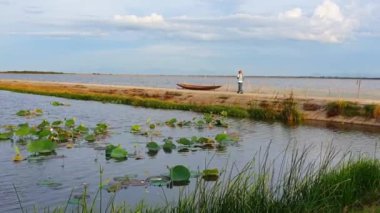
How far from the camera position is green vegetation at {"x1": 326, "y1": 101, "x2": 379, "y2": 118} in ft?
84.2

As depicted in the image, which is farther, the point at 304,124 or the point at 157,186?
the point at 304,124

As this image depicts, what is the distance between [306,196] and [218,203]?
1788mm

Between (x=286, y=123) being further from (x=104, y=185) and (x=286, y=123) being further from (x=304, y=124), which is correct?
(x=104, y=185)

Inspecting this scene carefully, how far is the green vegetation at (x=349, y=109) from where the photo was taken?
25.7 metres

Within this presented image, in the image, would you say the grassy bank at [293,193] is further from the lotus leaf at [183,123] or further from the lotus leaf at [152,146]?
the lotus leaf at [183,123]

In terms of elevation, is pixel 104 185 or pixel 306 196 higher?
pixel 306 196

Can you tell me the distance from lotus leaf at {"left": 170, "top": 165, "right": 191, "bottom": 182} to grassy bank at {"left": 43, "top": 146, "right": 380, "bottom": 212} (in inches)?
88.0

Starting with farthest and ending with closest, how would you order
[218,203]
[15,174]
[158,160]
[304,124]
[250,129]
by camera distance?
1. [304,124]
2. [250,129]
3. [158,160]
4. [15,174]
5. [218,203]

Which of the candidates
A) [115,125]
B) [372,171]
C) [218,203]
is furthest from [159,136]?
[218,203]

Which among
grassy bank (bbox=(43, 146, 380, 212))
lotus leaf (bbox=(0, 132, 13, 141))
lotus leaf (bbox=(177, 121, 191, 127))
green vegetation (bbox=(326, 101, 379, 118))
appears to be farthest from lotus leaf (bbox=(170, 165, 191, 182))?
green vegetation (bbox=(326, 101, 379, 118))

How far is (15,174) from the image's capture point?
11.7 m

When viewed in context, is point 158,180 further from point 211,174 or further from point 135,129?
point 135,129

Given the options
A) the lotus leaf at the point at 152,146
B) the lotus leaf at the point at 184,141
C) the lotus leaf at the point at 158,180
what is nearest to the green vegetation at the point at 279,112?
the lotus leaf at the point at 184,141

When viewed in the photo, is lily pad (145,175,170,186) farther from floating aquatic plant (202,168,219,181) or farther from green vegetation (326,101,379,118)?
green vegetation (326,101,379,118)
